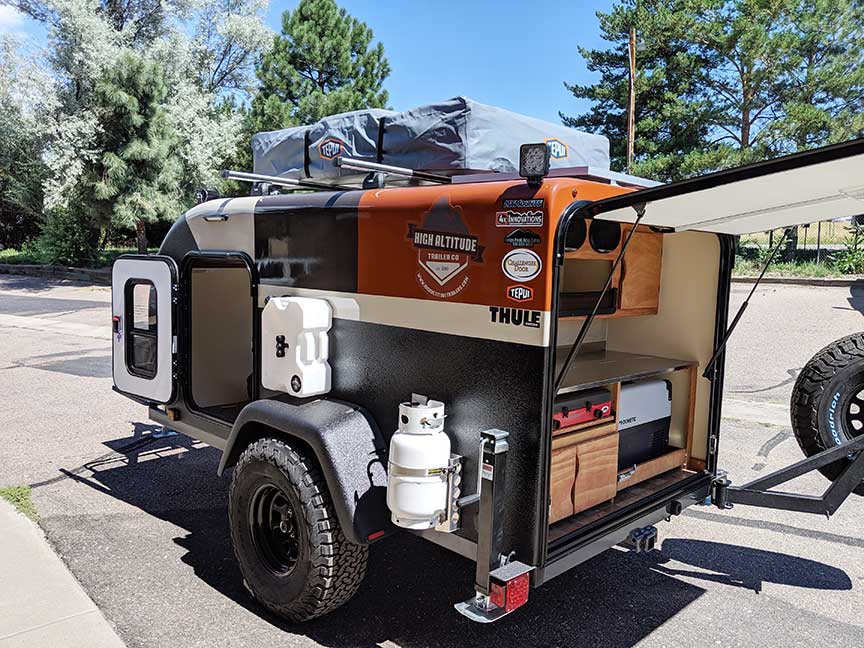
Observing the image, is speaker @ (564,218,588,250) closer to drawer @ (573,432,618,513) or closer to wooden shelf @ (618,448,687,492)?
drawer @ (573,432,618,513)

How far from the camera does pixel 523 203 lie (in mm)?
2686

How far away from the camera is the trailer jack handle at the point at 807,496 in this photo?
3.43 m

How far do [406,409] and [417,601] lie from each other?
1.35 meters

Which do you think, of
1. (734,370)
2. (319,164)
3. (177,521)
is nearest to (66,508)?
(177,521)

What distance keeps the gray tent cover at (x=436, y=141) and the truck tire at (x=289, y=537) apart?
67.0 inches

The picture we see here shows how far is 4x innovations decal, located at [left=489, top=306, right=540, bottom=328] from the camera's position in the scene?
8.73 ft

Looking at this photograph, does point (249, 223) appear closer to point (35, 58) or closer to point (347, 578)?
point (347, 578)

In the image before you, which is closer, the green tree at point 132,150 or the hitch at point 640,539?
the hitch at point 640,539

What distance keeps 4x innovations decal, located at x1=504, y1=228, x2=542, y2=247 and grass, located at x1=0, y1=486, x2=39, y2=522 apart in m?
3.89

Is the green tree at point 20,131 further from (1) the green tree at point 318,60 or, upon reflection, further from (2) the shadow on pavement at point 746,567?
(2) the shadow on pavement at point 746,567

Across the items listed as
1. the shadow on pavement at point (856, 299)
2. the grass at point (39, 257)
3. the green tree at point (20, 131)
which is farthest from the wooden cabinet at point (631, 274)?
the grass at point (39, 257)

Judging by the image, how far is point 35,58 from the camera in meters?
21.7

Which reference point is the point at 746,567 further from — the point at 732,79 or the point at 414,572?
the point at 732,79

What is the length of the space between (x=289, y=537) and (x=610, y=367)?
1943 millimetres
